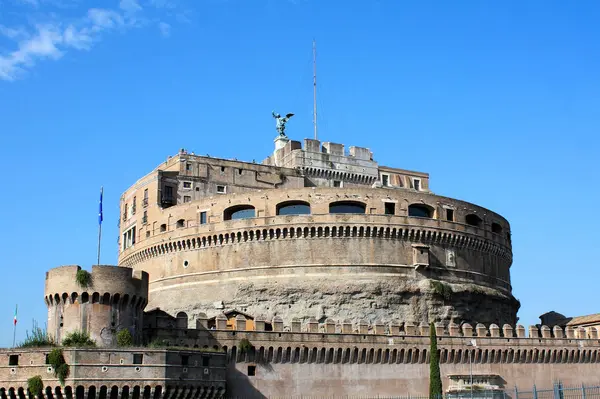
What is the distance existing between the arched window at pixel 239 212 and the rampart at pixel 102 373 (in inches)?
873

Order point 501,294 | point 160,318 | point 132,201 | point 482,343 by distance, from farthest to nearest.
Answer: point 132,201 < point 501,294 < point 482,343 < point 160,318

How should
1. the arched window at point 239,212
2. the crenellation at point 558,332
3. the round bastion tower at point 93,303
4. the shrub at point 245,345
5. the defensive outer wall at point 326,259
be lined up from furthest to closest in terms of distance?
the arched window at point 239,212
the defensive outer wall at point 326,259
the crenellation at point 558,332
the shrub at point 245,345
the round bastion tower at point 93,303

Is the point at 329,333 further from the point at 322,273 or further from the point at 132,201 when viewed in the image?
the point at 132,201

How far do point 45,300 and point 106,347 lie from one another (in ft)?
18.1

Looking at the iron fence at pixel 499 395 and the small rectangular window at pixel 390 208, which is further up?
the small rectangular window at pixel 390 208

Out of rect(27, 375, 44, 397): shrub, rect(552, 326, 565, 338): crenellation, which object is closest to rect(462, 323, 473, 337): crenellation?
rect(552, 326, 565, 338): crenellation

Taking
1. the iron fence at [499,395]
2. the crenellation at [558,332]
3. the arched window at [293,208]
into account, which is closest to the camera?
the iron fence at [499,395]

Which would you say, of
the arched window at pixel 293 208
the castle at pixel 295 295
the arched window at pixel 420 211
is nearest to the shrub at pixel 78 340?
the castle at pixel 295 295

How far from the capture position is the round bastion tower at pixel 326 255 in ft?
188

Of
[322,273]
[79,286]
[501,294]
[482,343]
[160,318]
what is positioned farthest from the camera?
[501,294]

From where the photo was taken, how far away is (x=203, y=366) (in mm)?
40906

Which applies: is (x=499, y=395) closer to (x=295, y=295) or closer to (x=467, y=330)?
(x=467, y=330)

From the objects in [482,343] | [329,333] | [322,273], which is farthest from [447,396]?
[322,273]

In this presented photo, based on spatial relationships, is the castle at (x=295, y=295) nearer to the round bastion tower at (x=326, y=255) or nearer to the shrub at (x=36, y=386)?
the round bastion tower at (x=326, y=255)
